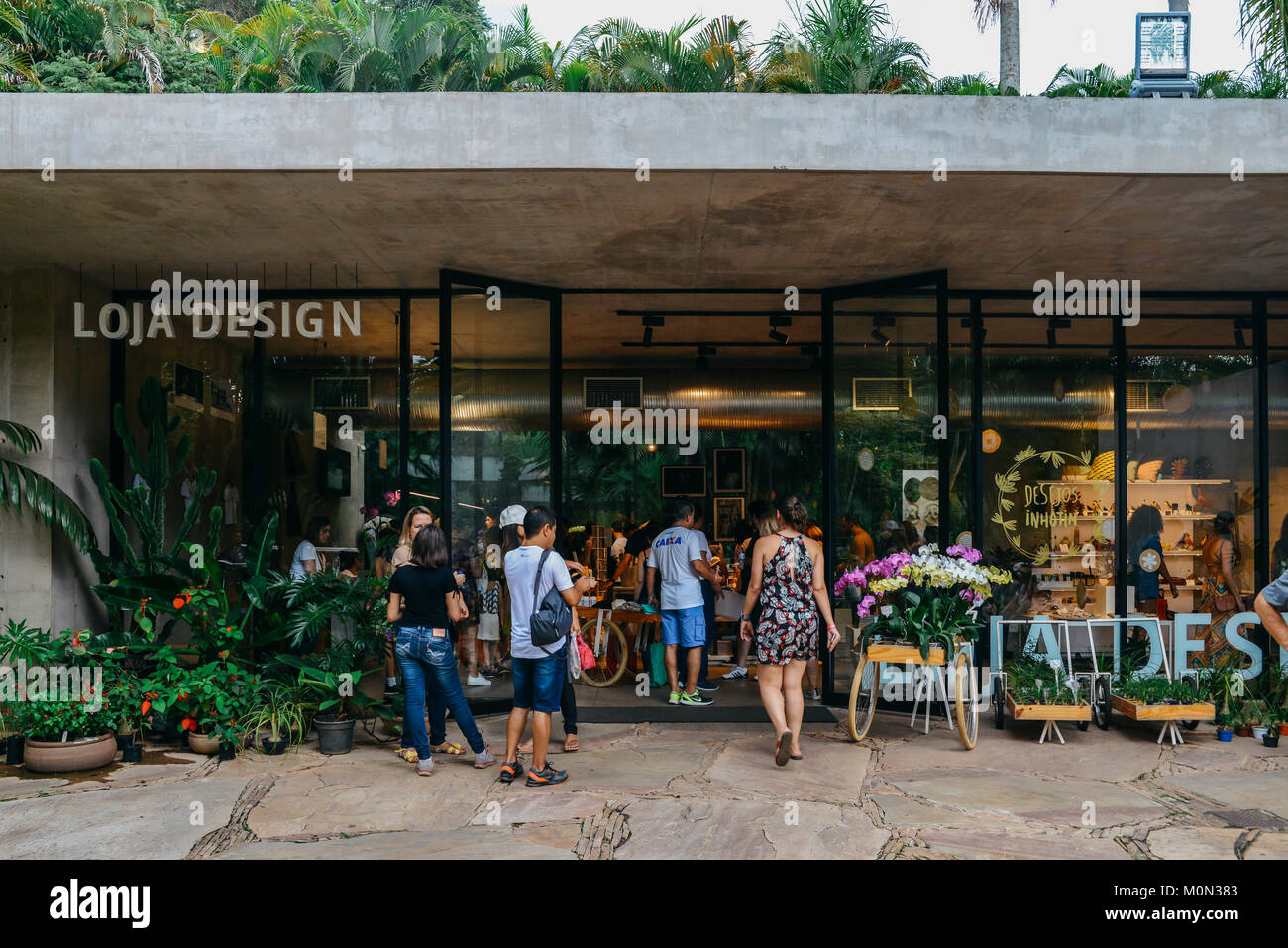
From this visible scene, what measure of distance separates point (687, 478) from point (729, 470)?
2.27 feet

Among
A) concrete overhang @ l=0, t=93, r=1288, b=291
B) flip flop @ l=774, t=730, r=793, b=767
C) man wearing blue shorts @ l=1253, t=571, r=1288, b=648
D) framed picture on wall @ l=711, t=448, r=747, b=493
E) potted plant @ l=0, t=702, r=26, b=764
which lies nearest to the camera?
man wearing blue shorts @ l=1253, t=571, r=1288, b=648

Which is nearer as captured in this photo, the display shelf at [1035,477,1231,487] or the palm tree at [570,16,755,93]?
the display shelf at [1035,477,1231,487]

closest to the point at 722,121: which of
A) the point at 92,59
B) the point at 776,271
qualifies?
the point at 776,271

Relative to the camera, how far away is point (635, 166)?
17.7 ft

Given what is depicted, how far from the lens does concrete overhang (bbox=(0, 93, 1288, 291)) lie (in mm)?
5355

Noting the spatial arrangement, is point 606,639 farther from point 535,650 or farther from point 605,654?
point 535,650

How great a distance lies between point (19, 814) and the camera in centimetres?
506

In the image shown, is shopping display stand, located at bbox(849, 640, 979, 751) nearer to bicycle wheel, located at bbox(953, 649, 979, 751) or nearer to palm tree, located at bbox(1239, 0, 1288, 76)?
bicycle wheel, located at bbox(953, 649, 979, 751)

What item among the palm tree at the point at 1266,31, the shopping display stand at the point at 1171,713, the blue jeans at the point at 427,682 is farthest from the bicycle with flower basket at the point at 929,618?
the palm tree at the point at 1266,31

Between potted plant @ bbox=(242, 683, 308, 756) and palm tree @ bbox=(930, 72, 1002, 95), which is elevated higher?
palm tree @ bbox=(930, 72, 1002, 95)

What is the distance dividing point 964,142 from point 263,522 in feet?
18.0

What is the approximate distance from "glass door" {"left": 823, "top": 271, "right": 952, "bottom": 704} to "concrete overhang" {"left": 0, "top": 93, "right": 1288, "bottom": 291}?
1242 mm

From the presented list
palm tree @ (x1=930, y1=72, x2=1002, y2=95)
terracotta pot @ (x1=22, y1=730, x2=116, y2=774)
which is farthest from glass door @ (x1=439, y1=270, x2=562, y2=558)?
palm tree @ (x1=930, y1=72, x2=1002, y2=95)

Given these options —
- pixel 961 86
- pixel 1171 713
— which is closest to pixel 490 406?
pixel 1171 713
